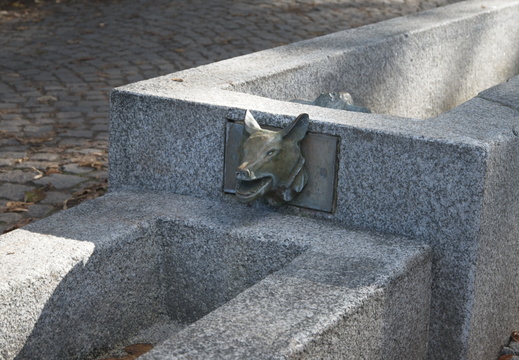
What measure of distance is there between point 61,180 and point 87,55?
3221mm

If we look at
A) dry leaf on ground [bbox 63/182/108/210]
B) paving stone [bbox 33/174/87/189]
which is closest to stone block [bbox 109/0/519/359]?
dry leaf on ground [bbox 63/182/108/210]

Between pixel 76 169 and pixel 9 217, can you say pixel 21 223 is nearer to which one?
pixel 9 217

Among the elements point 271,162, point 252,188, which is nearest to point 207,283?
point 252,188

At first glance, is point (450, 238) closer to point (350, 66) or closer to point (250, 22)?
point (350, 66)

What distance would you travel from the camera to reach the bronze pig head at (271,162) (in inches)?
125

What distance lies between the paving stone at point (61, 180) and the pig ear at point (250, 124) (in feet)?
6.30

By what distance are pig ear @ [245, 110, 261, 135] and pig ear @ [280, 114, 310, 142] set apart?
11cm

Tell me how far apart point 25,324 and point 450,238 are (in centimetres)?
149

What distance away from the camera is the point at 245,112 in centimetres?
334

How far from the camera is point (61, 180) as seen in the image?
16.3ft

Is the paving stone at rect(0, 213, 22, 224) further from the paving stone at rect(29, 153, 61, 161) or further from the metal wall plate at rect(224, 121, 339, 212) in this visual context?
the metal wall plate at rect(224, 121, 339, 212)

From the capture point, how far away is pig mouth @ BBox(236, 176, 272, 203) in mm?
3180

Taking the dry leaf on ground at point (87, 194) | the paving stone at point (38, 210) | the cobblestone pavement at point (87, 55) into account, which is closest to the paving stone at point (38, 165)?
the cobblestone pavement at point (87, 55)

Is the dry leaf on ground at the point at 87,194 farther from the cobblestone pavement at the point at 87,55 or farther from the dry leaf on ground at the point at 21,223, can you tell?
the dry leaf on ground at the point at 21,223
